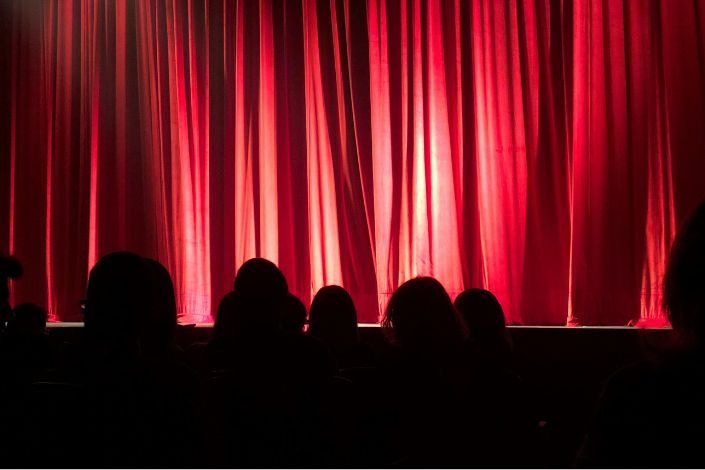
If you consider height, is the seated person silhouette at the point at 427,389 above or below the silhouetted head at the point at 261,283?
below

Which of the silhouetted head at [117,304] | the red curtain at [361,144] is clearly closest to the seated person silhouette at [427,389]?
the silhouetted head at [117,304]

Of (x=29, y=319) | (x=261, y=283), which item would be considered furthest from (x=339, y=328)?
(x=29, y=319)

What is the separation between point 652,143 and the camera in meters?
4.87

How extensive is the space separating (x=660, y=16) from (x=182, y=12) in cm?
381

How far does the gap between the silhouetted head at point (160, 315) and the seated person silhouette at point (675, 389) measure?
1139 millimetres

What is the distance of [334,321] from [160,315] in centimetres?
137

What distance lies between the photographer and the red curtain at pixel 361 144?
4.86m

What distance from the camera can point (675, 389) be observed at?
1.03 meters

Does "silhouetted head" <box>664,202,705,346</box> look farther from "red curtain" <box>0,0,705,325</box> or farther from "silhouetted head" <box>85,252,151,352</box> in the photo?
"red curtain" <box>0,0,705,325</box>

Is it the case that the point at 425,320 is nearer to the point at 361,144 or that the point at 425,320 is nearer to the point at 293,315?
the point at 293,315

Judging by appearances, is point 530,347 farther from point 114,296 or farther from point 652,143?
point 114,296

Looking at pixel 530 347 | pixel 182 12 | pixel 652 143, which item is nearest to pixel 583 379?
pixel 530 347

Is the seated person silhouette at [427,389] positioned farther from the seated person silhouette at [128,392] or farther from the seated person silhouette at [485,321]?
the seated person silhouette at [128,392]

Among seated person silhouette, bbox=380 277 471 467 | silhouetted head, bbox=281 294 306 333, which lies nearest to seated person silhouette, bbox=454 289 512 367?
seated person silhouette, bbox=380 277 471 467
